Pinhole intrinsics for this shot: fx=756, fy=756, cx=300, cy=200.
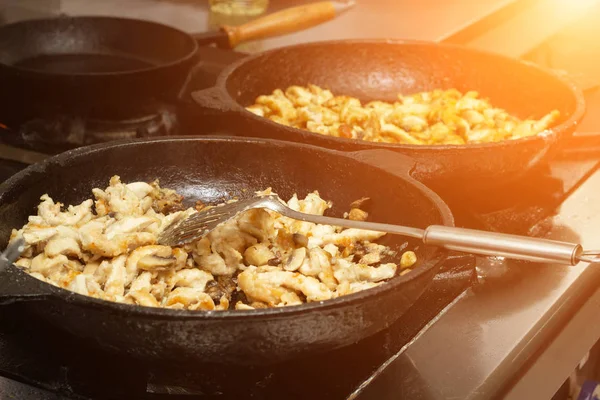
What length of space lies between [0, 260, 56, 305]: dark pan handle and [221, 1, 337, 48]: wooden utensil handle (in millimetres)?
1393

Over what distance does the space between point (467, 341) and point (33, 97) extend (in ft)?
3.33

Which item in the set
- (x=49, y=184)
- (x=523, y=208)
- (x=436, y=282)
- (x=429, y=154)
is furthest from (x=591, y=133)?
(x=49, y=184)

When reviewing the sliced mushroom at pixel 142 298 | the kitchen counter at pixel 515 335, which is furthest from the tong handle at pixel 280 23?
the sliced mushroom at pixel 142 298

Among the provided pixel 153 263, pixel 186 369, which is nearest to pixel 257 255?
pixel 153 263

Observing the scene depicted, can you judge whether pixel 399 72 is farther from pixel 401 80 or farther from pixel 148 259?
pixel 148 259

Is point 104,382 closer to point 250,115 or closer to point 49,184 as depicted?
point 49,184

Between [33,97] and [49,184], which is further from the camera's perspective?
[33,97]

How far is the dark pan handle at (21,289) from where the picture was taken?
819 mm

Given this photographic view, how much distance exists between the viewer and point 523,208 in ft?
A: 4.99

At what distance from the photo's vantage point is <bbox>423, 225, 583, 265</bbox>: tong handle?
0.96 metres

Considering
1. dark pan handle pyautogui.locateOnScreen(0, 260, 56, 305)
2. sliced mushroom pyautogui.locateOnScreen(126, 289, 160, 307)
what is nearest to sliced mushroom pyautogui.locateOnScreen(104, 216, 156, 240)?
sliced mushroom pyautogui.locateOnScreen(126, 289, 160, 307)

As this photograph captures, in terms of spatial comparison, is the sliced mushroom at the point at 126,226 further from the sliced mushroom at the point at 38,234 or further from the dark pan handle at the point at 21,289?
the dark pan handle at the point at 21,289

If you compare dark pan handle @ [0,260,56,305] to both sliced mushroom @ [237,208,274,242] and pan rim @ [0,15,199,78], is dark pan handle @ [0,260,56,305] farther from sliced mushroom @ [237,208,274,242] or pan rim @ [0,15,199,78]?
pan rim @ [0,15,199,78]

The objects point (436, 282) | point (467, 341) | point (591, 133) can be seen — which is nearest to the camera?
point (467, 341)
